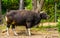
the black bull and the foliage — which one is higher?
the black bull

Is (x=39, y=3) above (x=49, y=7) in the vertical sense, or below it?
above

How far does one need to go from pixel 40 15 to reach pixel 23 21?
1.16 meters

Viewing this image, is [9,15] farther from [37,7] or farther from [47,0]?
[47,0]

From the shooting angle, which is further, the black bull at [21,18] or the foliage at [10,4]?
the foliage at [10,4]

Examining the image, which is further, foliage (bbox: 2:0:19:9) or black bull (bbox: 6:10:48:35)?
foliage (bbox: 2:0:19:9)

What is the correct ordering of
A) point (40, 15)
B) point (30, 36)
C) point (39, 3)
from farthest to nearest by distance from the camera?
point (39, 3) < point (40, 15) < point (30, 36)

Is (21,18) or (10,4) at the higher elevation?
(21,18)

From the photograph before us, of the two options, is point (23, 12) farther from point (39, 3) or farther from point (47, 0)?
point (47, 0)

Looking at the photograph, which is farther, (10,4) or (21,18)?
(10,4)

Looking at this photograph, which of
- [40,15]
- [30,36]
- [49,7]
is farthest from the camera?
[49,7]

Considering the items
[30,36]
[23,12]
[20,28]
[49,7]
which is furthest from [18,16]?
[49,7]

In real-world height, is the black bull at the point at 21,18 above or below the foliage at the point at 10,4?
above

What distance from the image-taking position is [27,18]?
12.7 metres

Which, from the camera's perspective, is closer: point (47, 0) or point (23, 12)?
point (23, 12)
